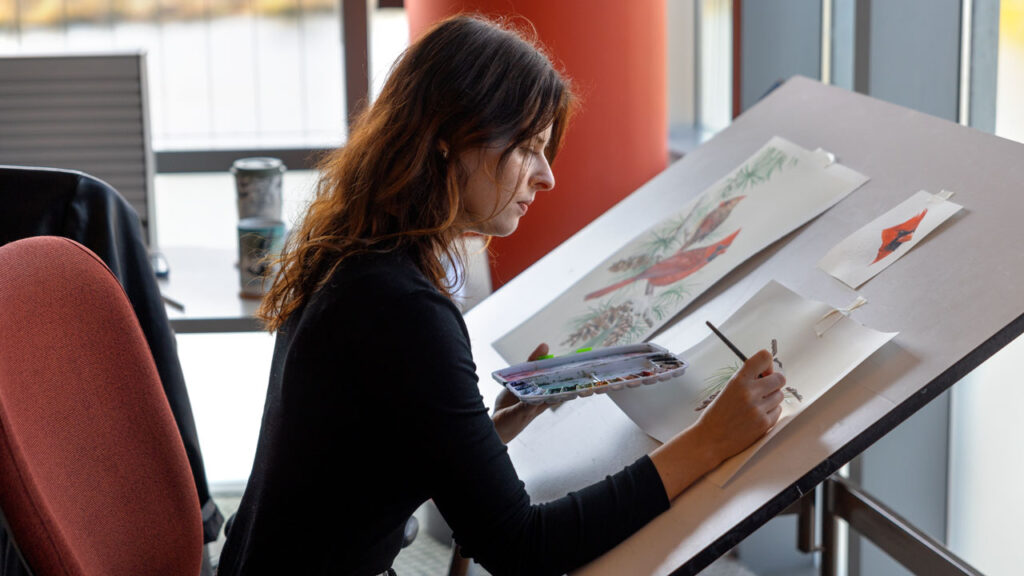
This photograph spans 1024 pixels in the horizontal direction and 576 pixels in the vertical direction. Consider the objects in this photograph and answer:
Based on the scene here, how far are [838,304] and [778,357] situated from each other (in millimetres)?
89

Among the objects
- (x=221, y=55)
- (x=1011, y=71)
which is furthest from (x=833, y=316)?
(x=221, y=55)

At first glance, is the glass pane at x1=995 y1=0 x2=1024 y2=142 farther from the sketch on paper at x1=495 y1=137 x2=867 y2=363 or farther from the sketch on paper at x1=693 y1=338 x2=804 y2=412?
the sketch on paper at x1=693 y1=338 x2=804 y2=412

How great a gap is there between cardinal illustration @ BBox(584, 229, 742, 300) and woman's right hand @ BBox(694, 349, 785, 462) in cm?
37

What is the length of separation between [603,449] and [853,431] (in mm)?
286

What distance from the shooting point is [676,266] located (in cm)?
138

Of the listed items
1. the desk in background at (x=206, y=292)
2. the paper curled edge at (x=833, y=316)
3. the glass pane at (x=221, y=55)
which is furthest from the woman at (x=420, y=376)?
the glass pane at (x=221, y=55)

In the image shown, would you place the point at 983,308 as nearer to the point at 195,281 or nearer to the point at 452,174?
the point at 452,174

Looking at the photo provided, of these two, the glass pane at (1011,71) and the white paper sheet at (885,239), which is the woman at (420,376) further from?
the glass pane at (1011,71)

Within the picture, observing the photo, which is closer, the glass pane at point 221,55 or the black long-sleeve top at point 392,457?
the black long-sleeve top at point 392,457

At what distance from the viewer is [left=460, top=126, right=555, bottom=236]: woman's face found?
3.42 feet

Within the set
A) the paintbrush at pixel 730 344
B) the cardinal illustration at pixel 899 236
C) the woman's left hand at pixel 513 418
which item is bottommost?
the woman's left hand at pixel 513 418

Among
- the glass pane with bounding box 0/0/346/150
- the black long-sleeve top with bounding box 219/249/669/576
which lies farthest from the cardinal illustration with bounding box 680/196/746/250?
the glass pane with bounding box 0/0/346/150

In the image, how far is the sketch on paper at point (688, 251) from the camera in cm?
129

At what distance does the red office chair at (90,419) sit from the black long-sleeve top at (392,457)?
5.3 inches
